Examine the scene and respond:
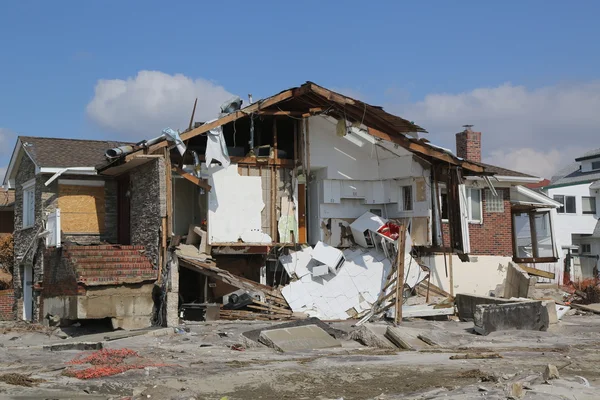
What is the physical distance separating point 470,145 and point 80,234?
50.7 feet

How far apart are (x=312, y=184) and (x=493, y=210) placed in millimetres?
7540

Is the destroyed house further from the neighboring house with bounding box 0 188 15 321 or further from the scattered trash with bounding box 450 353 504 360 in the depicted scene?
the scattered trash with bounding box 450 353 504 360

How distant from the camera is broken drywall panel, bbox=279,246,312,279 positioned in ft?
75.6

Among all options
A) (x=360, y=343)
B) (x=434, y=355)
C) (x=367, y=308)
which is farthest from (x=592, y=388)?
(x=367, y=308)

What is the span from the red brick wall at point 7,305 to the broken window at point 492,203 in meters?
17.7

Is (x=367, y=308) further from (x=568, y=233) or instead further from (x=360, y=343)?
(x=568, y=233)

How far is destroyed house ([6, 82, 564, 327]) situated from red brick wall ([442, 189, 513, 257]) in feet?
4.72

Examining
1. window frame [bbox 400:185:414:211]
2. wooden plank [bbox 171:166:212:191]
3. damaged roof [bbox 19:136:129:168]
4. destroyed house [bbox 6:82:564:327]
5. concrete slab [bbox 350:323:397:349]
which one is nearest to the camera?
concrete slab [bbox 350:323:397:349]

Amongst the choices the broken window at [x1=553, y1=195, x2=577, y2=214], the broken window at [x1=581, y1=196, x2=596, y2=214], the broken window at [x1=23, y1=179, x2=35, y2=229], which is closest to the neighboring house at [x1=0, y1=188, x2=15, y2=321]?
the broken window at [x1=23, y1=179, x2=35, y2=229]

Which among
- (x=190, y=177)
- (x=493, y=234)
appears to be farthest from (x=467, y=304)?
(x=190, y=177)

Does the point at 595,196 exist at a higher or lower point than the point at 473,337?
higher

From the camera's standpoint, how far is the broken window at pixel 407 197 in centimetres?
2481

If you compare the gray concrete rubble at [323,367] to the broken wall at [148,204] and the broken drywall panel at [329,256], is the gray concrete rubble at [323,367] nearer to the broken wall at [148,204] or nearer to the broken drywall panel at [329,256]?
the broken wall at [148,204]

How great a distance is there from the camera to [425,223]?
24297mm
